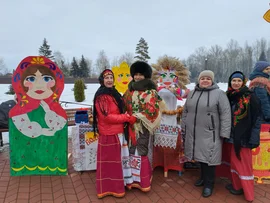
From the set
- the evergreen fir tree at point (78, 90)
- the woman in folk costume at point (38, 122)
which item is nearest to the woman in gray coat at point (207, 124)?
the woman in folk costume at point (38, 122)

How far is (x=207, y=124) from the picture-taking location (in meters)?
2.59

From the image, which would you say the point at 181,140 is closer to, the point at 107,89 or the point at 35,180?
the point at 107,89

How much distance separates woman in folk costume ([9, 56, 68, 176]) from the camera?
3.11 metres

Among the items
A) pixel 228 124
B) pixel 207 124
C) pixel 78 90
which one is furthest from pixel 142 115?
pixel 78 90

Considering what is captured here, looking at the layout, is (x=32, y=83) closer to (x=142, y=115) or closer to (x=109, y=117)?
(x=109, y=117)

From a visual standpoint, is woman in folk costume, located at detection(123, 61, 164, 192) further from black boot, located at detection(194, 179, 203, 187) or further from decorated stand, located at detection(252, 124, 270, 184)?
decorated stand, located at detection(252, 124, 270, 184)

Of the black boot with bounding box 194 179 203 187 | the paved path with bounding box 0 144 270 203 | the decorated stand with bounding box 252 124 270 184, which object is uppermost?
the decorated stand with bounding box 252 124 270 184

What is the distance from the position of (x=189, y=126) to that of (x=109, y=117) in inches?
44.7

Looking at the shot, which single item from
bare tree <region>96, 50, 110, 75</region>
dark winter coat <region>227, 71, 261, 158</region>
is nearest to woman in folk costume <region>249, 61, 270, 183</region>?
dark winter coat <region>227, 71, 261, 158</region>

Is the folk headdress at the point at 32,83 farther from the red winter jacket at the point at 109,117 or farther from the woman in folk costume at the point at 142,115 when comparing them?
the woman in folk costume at the point at 142,115

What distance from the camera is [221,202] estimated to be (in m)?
2.59

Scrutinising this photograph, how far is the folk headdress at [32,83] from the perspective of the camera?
10.1ft

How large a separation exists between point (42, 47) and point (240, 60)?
170 ft

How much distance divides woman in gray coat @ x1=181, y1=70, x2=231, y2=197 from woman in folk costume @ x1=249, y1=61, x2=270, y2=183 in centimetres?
66
